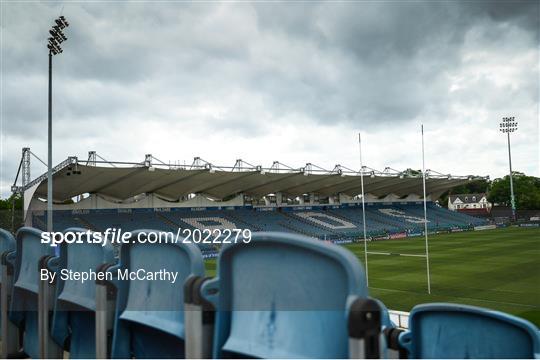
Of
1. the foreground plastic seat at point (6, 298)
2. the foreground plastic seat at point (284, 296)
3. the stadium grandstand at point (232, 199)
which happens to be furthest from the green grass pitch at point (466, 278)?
the foreground plastic seat at point (284, 296)

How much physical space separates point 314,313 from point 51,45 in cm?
1971

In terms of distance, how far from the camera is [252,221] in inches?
1678

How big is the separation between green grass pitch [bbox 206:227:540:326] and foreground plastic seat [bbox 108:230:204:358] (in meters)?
12.6

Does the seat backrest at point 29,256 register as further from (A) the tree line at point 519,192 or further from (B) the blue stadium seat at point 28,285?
(A) the tree line at point 519,192

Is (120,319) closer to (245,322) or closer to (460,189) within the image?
(245,322)

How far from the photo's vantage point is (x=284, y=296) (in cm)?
241

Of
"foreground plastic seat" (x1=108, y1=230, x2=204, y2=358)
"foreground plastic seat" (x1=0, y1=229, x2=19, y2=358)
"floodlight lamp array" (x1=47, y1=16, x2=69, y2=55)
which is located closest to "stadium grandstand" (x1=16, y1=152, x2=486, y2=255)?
"floodlight lamp array" (x1=47, y1=16, x2=69, y2=55)

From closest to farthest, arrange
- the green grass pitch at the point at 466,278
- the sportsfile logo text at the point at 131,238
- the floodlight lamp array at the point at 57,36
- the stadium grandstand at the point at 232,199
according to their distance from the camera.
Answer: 1. the sportsfile logo text at the point at 131,238
2. the green grass pitch at the point at 466,278
3. the floodlight lamp array at the point at 57,36
4. the stadium grandstand at the point at 232,199

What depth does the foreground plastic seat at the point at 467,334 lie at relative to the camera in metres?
3.16

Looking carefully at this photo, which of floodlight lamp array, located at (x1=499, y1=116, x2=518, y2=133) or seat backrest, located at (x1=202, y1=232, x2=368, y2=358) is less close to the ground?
floodlight lamp array, located at (x1=499, y1=116, x2=518, y2=133)

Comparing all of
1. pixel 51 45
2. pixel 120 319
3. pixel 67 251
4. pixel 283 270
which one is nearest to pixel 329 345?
pixel 283 270

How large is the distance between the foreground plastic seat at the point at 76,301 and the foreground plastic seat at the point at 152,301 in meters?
0.47

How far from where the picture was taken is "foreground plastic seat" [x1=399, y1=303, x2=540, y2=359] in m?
3.16

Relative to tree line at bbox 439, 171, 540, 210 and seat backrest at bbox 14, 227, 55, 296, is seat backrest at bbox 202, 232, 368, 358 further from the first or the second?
tree line at bbox 439, 171, 540, 210
